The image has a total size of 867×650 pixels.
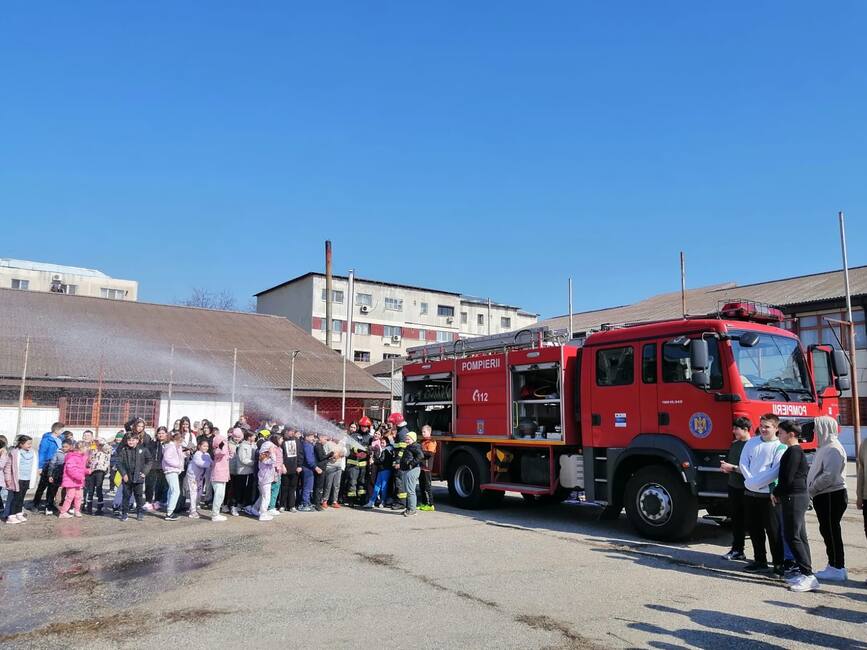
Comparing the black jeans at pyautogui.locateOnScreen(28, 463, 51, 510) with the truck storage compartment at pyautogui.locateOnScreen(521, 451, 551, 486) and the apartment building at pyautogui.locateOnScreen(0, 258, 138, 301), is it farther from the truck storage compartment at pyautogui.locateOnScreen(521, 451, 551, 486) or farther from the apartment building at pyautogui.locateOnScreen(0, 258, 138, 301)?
the apartment building at pyautogui.locateOnScreen(0, 258, 138, 301)

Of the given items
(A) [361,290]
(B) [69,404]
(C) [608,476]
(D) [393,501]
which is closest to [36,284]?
(A) [361,290]

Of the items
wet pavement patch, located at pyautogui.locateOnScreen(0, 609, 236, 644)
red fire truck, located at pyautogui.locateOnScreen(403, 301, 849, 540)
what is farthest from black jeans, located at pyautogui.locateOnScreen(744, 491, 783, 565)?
wet pavement patch, located at pyautogui.locateOnScreen(0, 609, 236, 644)

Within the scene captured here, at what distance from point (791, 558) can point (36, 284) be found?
6509cm

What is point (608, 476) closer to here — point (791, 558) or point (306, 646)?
point (791, 558)

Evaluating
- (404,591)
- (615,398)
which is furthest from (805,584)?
(404,591)

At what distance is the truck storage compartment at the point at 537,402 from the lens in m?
11.8

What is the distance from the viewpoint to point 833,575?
7.32 meters

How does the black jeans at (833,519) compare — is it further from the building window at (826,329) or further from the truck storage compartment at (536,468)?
the building window at (826,329)

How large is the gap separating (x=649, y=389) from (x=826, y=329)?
A: 2687cm

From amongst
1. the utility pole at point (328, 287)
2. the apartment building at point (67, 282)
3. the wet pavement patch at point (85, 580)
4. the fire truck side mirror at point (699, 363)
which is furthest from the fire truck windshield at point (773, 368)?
the apartment building at point (67, 282)

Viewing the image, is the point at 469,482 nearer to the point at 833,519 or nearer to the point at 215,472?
the point at 215,472

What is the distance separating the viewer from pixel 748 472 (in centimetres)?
795

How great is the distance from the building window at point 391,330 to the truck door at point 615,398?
52.5 meters

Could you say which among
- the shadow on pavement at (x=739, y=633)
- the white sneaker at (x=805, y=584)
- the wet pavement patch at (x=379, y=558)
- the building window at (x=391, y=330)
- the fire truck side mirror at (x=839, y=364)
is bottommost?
the shadow on pavement at (x=739, y=633)
